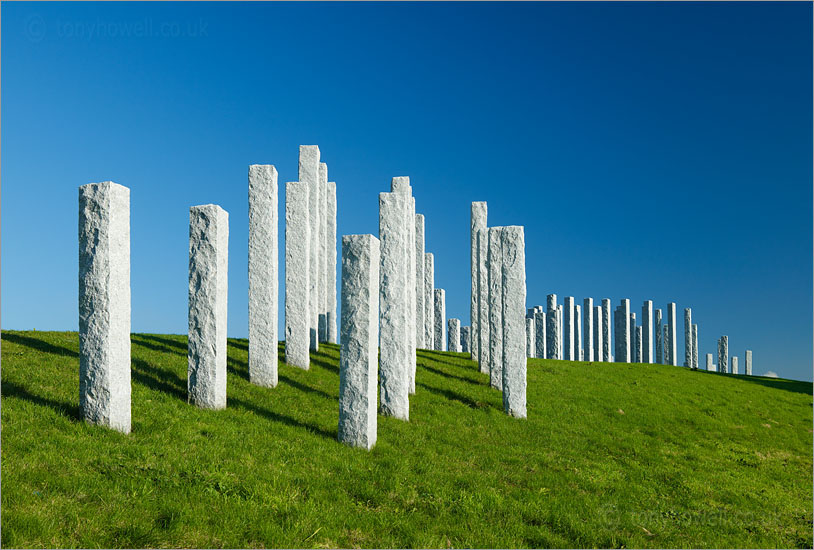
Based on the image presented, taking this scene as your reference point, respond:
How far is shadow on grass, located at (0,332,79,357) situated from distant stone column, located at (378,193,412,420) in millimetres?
7768

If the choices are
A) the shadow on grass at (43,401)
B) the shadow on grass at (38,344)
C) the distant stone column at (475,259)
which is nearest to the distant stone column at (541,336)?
the distant stone column at (475,259)

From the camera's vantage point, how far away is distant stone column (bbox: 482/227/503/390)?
18.5 metres

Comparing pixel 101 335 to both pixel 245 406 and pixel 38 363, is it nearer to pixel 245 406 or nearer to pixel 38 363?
pixel 245 406

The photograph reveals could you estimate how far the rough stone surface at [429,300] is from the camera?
28953mm

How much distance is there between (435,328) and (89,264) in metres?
26.5

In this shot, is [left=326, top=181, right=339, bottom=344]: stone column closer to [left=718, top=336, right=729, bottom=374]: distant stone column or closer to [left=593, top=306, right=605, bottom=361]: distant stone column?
[left=593, top=306, right=605, bottom=361]: distant stone column

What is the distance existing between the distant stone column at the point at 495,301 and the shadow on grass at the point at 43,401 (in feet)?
38.1

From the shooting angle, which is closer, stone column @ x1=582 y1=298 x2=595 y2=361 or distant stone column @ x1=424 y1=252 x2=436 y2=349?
distant stone column @ x1=424 y1=252 x2=436 y2=349

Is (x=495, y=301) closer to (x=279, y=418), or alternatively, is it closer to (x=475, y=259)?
(x=475, y=259)

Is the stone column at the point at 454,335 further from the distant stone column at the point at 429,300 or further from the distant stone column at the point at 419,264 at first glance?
the distant stone column at the point at 419,264

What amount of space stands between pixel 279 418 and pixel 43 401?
14.3 ft

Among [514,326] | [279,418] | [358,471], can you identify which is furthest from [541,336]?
[358,471]

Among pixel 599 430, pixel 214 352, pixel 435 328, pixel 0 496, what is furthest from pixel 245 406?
pixel 435 328

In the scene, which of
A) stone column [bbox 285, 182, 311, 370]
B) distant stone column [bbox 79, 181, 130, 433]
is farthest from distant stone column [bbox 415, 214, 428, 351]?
distant stone column [bbox 79, 181, 130, 433]
